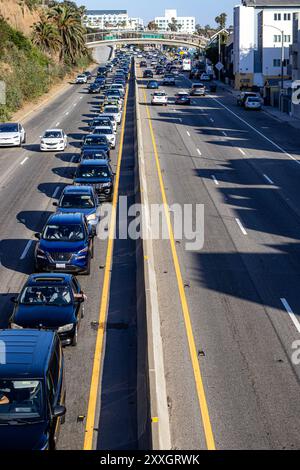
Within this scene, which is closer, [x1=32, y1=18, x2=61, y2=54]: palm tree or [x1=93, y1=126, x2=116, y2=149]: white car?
[x1=93, y1=126, x2=116, y2=149]: white car

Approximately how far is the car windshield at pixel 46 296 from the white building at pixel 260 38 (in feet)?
293

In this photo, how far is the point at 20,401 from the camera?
456 inches

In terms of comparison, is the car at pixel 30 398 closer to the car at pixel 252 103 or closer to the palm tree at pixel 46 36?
the car at pixel 252 103

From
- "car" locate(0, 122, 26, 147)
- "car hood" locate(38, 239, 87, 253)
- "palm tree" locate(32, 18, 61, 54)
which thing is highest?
"palm tree" locate(32, 18, 61, 54)

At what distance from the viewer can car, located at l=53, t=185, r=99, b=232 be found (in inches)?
1025

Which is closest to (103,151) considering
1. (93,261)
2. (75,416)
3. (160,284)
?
(93,261)

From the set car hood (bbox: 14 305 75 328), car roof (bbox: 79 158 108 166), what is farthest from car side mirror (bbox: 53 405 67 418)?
car roof (bbox: 79 158 108 166)

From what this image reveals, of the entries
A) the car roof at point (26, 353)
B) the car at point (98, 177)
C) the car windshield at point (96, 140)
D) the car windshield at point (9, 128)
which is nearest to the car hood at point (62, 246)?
the car roof at point (26, 353)

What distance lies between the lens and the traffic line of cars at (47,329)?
37.4 ft

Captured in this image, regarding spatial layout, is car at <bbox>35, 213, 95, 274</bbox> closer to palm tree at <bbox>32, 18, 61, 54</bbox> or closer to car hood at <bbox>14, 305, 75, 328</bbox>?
car hood at <bbox>14, 305, 75, 328</bbox>

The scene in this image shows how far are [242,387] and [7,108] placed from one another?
52726 mm

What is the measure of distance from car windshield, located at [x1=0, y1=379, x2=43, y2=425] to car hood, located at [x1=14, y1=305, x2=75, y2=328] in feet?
14.4

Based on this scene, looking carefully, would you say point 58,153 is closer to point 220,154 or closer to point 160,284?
point 220,154

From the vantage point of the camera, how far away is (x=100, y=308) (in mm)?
18766
